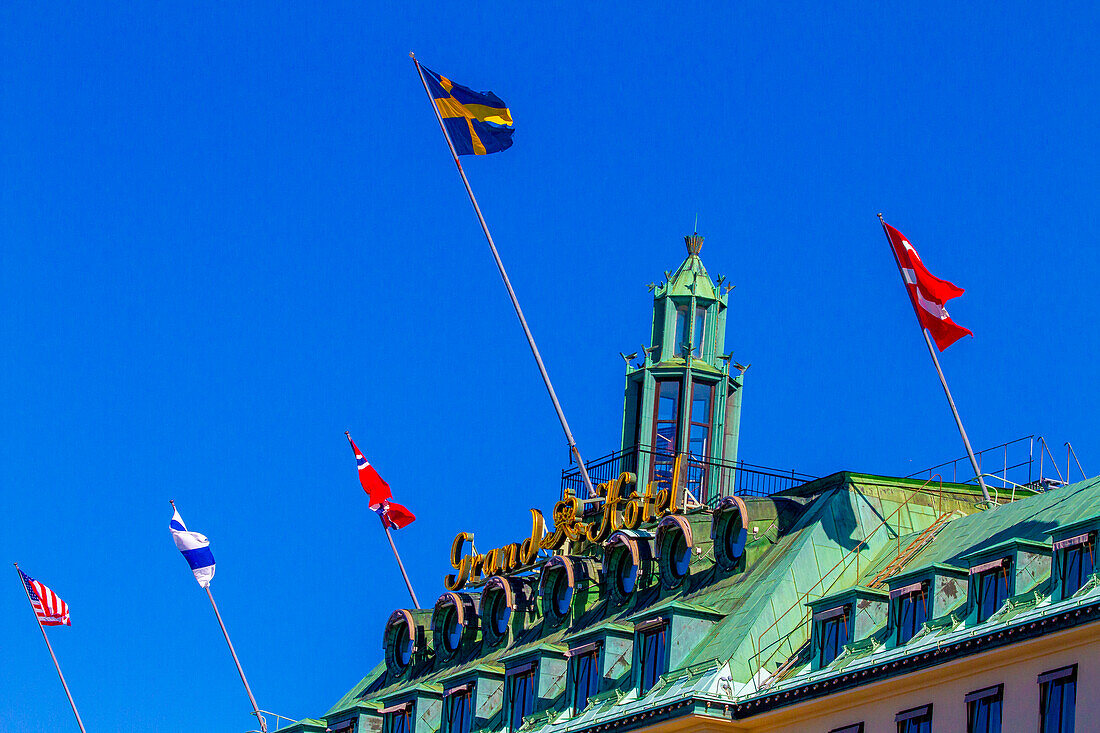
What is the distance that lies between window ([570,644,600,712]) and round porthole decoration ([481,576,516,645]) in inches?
404

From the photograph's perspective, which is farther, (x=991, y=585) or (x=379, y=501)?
(x=379, y=501)

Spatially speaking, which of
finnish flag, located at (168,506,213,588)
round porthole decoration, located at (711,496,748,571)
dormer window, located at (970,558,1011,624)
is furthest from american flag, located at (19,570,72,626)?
dormer window, located at (970,558,1011,624)

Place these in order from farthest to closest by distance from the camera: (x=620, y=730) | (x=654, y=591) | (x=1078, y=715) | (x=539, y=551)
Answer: (x=539, y=551) → (x=654, y=591) → (x=620, y=730) → (x=1078, y=715)

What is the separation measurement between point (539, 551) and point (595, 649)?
1274cm

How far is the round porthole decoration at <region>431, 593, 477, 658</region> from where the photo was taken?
356 ft

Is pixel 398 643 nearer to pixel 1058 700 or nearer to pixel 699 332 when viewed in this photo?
pixel 699 332

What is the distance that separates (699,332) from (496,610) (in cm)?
1674

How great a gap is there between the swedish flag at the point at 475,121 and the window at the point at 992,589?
40.5m

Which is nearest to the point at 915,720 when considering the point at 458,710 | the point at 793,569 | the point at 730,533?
the point at 793,569

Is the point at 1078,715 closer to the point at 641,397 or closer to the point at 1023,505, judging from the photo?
the point at 1023,505

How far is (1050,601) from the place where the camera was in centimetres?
7806

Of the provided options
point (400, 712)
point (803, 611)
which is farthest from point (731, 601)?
point (400, 712)

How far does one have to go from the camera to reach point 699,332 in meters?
115

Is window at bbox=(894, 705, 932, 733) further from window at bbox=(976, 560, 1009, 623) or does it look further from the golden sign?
the golden sign
